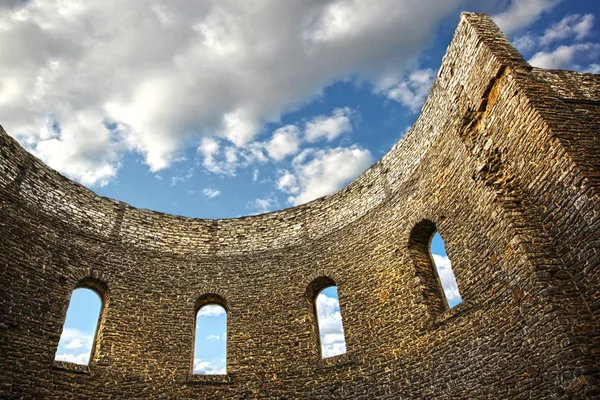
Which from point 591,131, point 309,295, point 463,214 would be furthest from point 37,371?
point 591,131

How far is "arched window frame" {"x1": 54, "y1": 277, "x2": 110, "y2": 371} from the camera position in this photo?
29.5ft

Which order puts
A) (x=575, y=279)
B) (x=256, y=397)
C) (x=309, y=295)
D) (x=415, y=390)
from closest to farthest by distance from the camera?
1. (x=575, y=279)
2. (x=415, y=390)
3. (x=256, y=397)
4. (x=309, y=295)

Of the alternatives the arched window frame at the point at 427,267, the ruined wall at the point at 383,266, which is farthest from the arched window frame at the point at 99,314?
the arched window frame at the point at 427,267

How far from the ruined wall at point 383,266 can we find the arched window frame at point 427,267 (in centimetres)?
7

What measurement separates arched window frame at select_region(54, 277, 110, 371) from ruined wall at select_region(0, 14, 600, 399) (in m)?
0.08

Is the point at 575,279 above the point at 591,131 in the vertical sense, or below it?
below

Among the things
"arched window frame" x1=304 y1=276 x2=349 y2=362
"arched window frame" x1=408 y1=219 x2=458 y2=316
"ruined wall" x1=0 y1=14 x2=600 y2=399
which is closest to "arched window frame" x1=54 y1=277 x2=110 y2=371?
"ruined wall" x1=0 y1=14 x2=600 y2=399

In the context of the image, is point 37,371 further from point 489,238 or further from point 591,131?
point 591,131

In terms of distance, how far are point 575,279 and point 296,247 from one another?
7.32m

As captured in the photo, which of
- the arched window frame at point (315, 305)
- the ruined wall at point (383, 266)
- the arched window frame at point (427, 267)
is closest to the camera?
the ruined wall at point (383, 266)

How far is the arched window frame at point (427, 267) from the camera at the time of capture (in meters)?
8.84

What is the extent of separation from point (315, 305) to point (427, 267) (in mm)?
3366

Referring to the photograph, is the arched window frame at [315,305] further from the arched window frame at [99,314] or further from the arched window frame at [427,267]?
the arched window frame at [99,314]

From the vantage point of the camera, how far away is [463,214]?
832 centimetres
